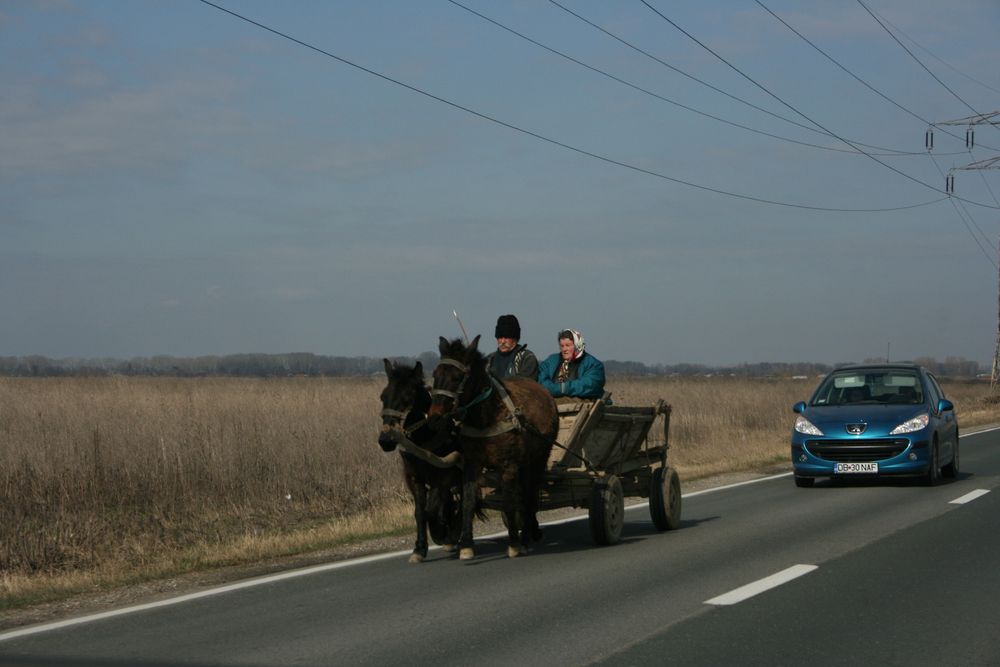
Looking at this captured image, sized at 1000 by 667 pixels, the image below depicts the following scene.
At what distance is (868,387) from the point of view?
19.4 metres

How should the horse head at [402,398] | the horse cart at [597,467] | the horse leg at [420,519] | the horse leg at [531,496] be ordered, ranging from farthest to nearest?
1. the horse cart at [597,467]
2. the horse leg at [531,496]
3. the horse leg at [420,519]
4. the horse head at [402,398]

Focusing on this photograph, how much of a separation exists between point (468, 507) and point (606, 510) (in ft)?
5.83

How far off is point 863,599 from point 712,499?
8276 mm

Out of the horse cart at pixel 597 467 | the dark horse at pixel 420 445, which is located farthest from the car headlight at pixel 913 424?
the dark horse at pixel 420 445

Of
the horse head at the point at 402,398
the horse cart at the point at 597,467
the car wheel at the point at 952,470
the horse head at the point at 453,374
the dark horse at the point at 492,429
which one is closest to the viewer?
the horse head at the point at 402,398

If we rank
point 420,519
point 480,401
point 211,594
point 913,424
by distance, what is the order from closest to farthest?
point 211,594 → point 480,401 → point 420,519 → point 913,424

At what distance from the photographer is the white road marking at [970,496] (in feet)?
51.2

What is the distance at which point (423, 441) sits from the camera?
10320 millimetres

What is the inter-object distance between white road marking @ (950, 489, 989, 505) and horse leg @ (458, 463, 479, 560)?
7834 mm

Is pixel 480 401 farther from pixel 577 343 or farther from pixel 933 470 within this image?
pixel 933 470

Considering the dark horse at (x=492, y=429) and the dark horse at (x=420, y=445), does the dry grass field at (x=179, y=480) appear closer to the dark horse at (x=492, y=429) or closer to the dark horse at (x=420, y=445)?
the dark horse at (x=420, y=445)

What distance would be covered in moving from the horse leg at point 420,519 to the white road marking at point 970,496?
8082 millimetres

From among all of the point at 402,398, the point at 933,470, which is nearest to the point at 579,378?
the point at 402,398

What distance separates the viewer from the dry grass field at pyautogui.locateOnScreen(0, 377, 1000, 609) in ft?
39.7
